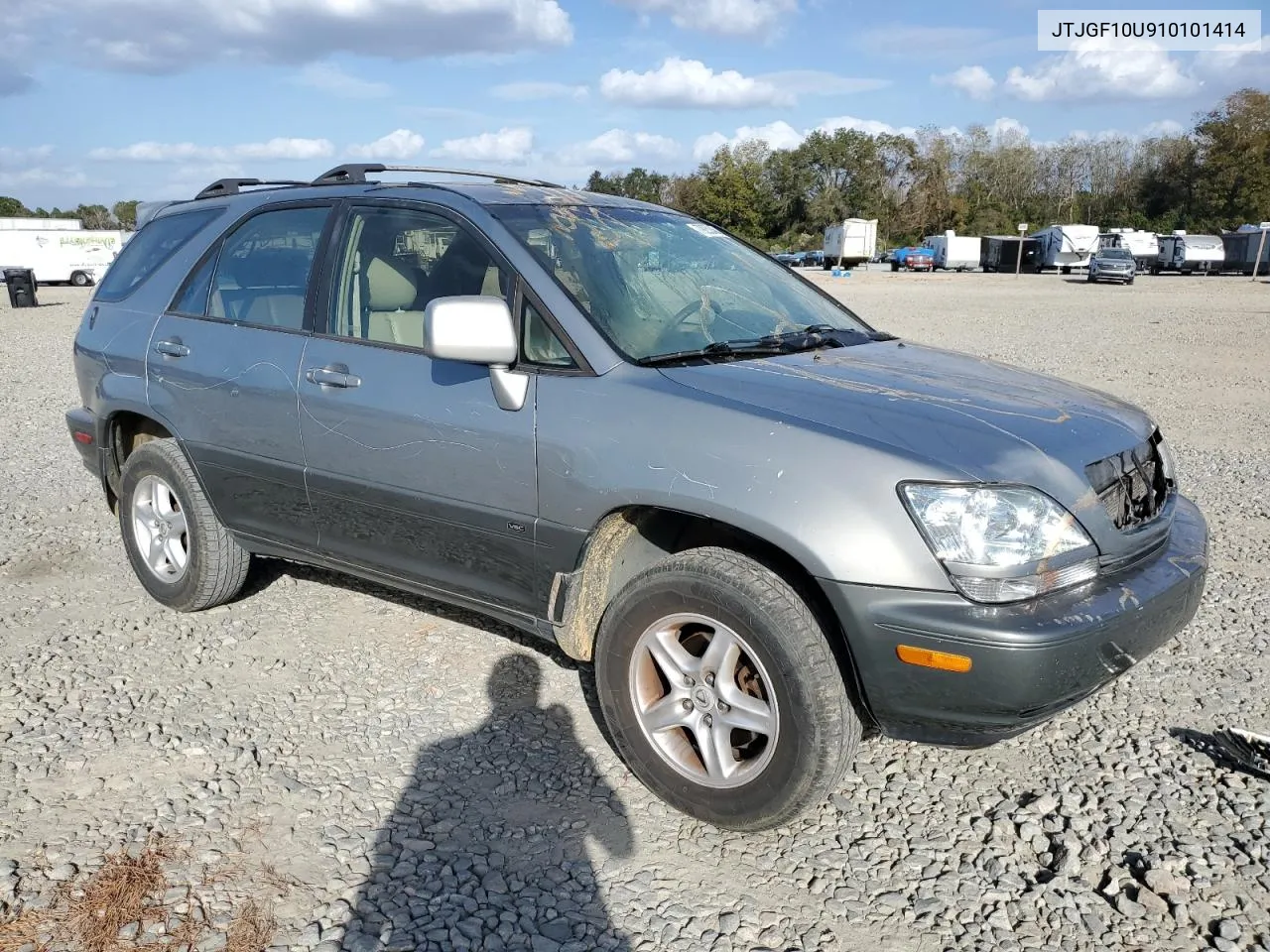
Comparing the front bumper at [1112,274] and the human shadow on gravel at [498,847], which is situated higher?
the front bumper at [1112,274]

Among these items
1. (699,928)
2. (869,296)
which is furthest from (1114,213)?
(699,928)

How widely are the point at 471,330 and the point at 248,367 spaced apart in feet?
4.62

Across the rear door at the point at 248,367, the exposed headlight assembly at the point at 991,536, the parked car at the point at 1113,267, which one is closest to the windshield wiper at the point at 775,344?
the exposed headlight assembly at the point at 991,536

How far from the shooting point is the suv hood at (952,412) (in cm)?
269

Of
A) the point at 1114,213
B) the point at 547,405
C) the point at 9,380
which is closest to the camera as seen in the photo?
the point at 547,405

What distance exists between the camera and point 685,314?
3568 millimetres

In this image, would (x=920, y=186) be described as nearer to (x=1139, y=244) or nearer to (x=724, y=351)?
(x=1139, y=244)

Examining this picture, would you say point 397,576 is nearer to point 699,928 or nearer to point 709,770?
point 709,770

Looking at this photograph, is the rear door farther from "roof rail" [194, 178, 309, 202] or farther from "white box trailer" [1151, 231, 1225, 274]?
"white box trailer" [1151, 231, 1225, 274]

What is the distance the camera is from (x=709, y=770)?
303 cm

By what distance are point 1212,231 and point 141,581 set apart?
77650mm

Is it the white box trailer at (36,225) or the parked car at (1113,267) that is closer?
the parked car at (1113,267)

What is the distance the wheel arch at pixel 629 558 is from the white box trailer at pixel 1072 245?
2238 inches

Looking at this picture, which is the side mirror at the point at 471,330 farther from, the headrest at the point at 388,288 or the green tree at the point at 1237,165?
the green tree at the point at 1237,165
